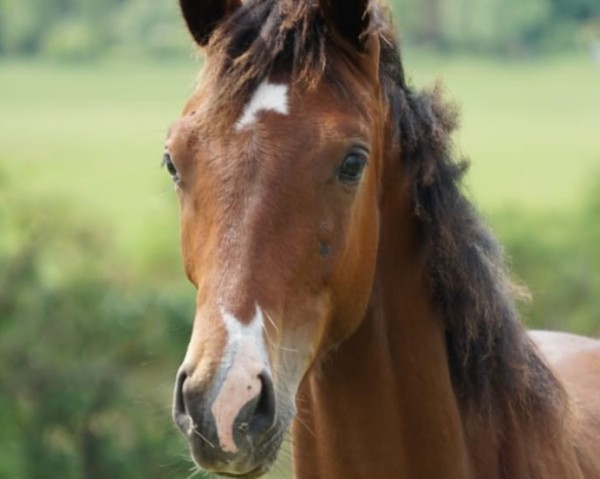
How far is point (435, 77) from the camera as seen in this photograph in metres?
4.04

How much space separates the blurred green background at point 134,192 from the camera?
980 cm

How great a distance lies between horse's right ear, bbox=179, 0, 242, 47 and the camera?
3836 mm

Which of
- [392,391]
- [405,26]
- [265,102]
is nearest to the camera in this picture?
[265,102]

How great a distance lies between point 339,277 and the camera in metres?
3.55

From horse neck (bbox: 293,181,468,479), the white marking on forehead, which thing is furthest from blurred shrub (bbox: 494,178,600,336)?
the white marking on forehead

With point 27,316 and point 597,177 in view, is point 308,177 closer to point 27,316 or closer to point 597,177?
point 27,316

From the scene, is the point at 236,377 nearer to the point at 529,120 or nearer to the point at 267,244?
the point at 267,244

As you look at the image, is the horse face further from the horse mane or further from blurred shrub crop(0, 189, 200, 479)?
blurred shrub crop(0, 189, 200, 479)

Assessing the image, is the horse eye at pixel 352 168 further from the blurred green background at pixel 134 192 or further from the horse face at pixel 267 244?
the blurred green background at pixel 134 192

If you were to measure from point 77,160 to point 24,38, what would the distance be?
8760 mm

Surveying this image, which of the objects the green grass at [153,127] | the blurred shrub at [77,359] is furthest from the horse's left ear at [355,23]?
the green grass at [153,127]

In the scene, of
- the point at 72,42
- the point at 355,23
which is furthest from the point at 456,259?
the point at 72,42

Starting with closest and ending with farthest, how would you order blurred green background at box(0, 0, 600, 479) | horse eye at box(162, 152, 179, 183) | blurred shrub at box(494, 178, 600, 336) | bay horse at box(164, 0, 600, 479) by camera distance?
bay horse at box(164, 0, 600, 479) → horse eye at box(162, 152, 179, 183) → blurred green background at box(0, 0, 600, 479) → blurred shrub at box(494, 178, 600, 336)

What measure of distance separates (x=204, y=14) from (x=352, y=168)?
68 cm
